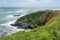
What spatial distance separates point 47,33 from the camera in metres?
34.6

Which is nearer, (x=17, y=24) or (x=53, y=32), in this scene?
(x=53, y=32)

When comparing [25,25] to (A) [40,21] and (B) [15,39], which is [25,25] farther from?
(B) [15,39]

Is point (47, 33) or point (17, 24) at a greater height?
point (47, 33)

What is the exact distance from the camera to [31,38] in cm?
3272

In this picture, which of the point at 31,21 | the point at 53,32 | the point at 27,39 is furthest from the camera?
the point at 31,21

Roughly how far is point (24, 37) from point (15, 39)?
1757 mm

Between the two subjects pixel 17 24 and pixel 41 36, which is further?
pixel 17 24

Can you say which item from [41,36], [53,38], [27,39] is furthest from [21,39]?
[53,38]

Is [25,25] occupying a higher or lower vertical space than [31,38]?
lower

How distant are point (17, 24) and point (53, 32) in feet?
200

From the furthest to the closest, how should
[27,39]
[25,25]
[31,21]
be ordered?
[31,21] < [25,25] < [27,39]

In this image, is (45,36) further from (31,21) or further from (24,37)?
(31,21)

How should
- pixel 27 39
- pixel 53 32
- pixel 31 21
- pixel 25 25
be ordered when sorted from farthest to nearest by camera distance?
pixel 31 21
pixel 25 25
pixel 53 32
pixel 27 39

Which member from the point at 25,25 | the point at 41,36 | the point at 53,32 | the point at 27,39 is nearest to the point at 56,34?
the point at 53,32
